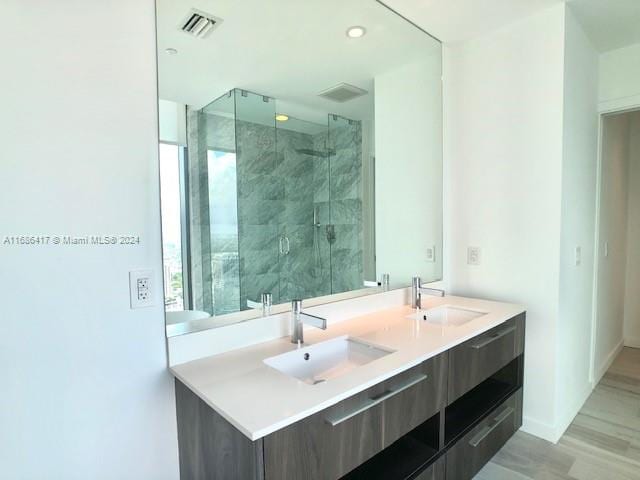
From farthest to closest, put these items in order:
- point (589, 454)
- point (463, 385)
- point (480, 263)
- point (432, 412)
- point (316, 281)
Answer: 1. point (480, 263)
2. point (316, 281)
3. point (589, 454)
4. point (463, 385)
5. point (432, 412)

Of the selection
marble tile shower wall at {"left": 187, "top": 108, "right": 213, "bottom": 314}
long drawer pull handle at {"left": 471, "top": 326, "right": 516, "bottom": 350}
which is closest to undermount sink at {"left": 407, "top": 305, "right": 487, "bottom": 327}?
long drawer pull handle at {"left": 471, "top": 326, "right": 516, "bottom": 350}

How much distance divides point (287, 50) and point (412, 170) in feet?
3.75

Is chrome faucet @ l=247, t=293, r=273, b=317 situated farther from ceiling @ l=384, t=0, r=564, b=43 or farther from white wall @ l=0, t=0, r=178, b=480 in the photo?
ceiling @ l=384, t=0, r=564, b=43

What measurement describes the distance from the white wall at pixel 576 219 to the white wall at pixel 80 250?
2.17m

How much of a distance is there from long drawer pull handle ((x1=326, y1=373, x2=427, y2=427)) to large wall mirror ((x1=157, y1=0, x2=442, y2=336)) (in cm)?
62

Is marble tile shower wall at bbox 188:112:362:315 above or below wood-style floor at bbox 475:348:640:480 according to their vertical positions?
above

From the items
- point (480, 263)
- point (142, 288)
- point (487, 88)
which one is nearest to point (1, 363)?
point (142, 288)

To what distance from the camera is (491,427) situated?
5.99 feet

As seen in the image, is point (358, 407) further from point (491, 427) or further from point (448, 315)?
point (448, 315)

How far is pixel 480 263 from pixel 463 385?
1025mm

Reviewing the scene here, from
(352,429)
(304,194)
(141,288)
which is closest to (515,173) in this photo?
(304,194)

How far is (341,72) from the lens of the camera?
7.61ft

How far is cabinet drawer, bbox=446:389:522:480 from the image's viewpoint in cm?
159

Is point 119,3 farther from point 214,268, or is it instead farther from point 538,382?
point 538,382
